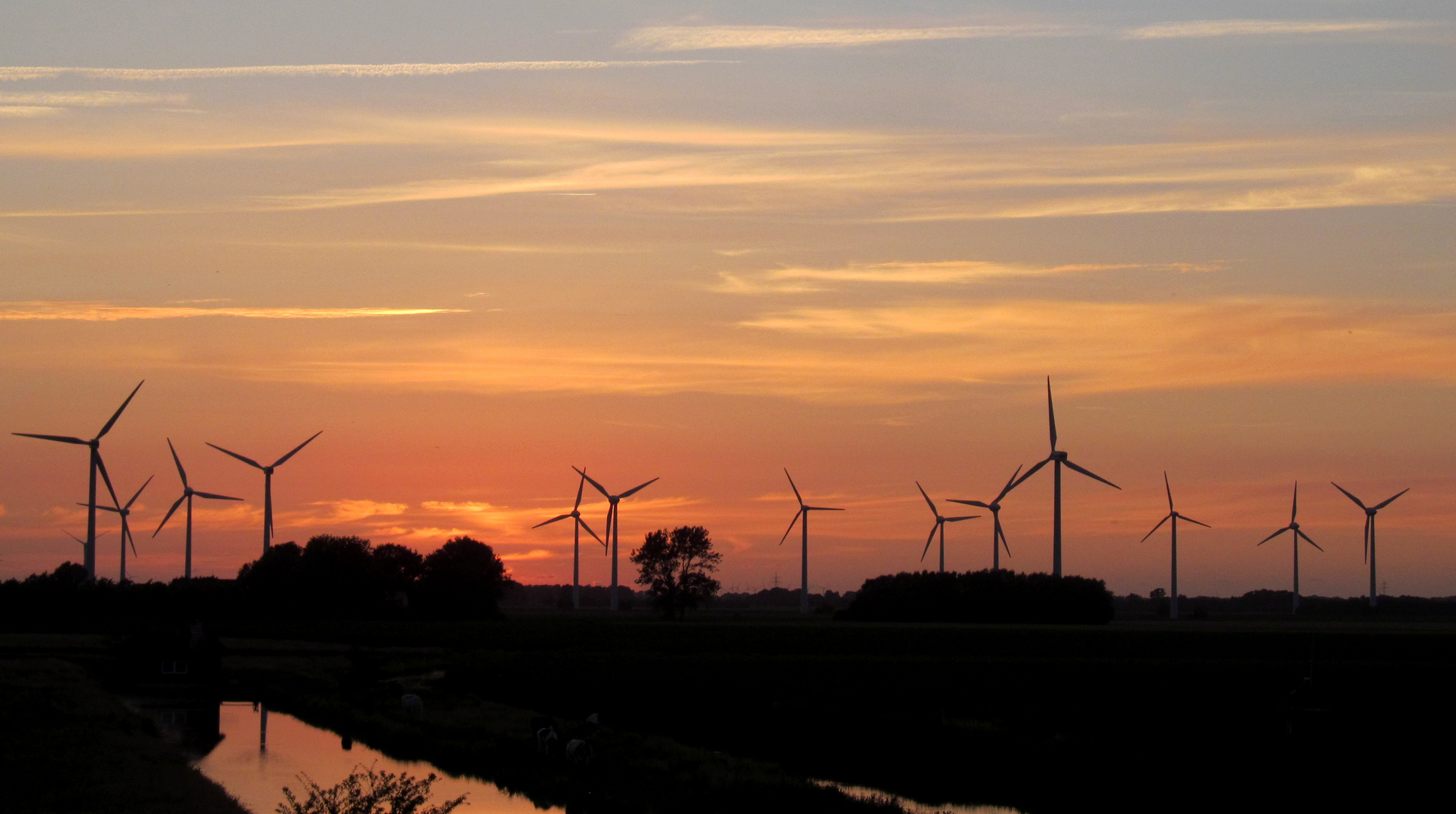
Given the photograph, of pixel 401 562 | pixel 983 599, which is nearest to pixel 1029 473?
pixel 983 599

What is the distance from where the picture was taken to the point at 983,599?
5787 inches

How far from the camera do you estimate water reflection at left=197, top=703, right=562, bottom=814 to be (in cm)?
3450

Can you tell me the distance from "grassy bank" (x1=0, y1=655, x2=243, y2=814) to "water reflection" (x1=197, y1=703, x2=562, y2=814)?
3.46ft

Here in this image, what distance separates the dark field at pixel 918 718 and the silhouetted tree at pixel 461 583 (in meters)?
61.6

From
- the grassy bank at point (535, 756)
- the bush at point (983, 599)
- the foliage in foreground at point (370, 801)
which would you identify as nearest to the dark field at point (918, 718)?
the grassy bank at point (535, 756)

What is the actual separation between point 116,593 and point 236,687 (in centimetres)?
7056

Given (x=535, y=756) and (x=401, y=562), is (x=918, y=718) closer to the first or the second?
(x=535, y=756)

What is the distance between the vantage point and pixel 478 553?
167 metres

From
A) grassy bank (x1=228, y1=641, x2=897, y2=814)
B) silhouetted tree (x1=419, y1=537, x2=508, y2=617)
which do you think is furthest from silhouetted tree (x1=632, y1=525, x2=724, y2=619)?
grassy bank (x1=228, y1=641, x2=897, y2=814)

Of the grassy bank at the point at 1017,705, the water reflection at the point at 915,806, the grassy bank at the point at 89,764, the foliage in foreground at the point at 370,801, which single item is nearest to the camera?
the foliage in foreground at the point at 370,801

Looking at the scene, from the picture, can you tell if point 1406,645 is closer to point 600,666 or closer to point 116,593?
point 600,666

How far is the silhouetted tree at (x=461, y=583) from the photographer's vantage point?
15650 cm

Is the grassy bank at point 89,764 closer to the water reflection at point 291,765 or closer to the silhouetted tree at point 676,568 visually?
the water reflection at point 291,765

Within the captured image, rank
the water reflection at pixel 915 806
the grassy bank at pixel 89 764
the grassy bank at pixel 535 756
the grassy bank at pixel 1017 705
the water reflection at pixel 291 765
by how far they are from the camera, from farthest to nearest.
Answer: the grassy bank at pixel 1017 705 → the water reflection at pixel 291 765 → the water reflection at pixel 915 806 → the grassy bank at pixel 535 756 → the grassy bank at pixel 89 764
